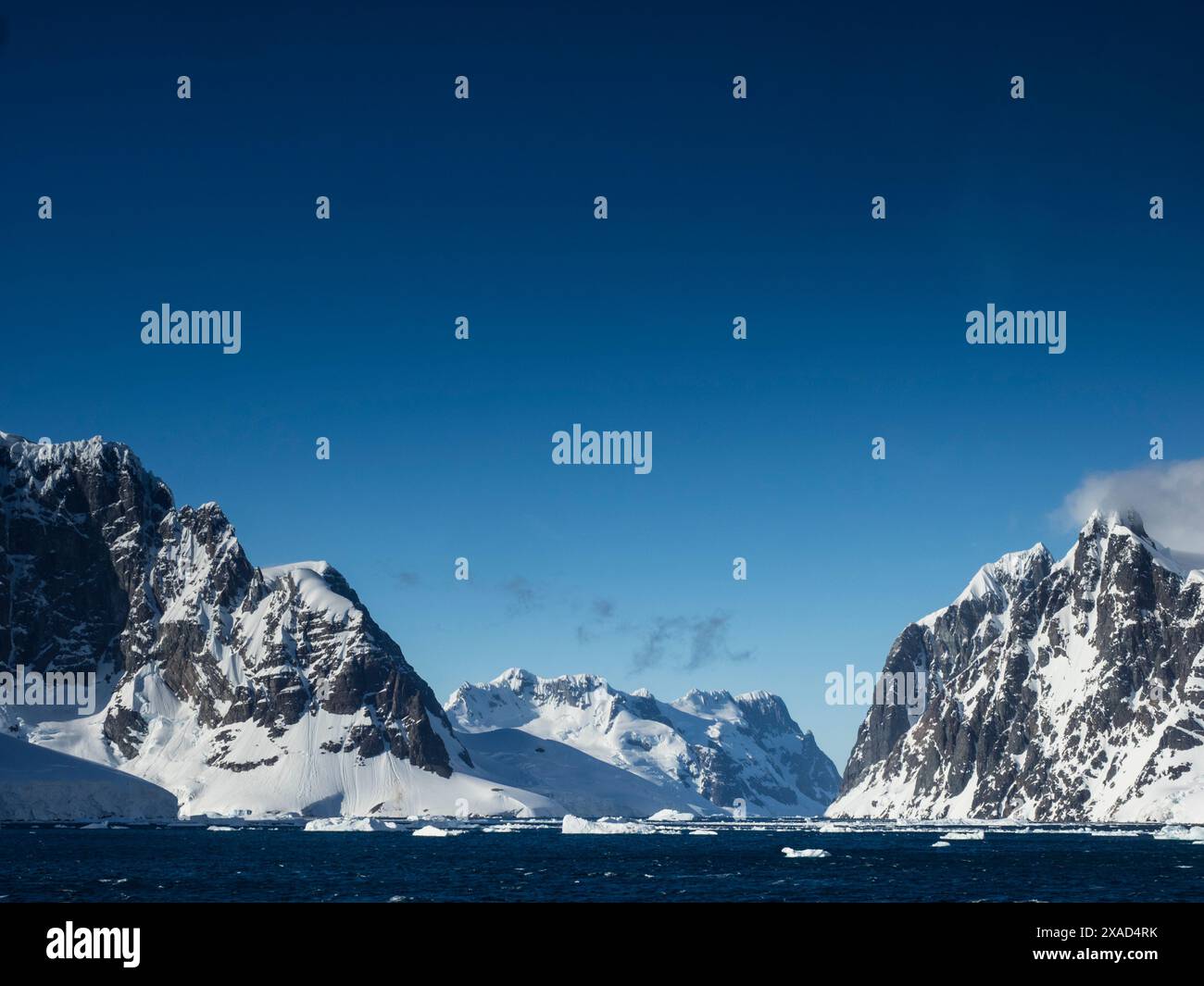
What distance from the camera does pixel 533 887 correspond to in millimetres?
118688

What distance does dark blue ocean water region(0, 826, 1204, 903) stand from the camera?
11056 centimetres

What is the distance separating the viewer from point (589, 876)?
13612 centimetres

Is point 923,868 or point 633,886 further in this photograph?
point 923,868

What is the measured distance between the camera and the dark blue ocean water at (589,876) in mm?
110562

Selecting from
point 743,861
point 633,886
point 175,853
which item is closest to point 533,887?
point 633,886
